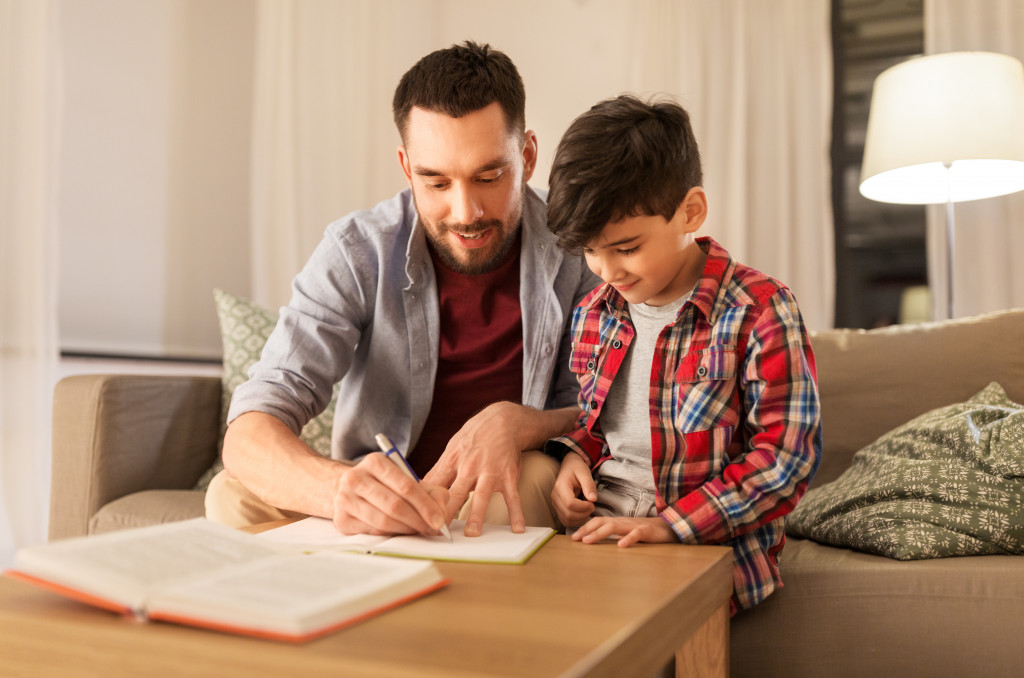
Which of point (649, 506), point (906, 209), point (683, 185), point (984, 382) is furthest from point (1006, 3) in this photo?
point (649, 506)

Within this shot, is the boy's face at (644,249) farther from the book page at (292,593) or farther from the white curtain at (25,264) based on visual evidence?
the white curtain at (25,264)

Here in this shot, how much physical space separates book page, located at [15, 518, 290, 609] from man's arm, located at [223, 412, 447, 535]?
161 mm

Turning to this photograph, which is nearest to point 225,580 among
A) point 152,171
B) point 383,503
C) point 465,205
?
point 383,503

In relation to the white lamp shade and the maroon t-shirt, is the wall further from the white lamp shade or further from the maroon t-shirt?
the white lamp shade

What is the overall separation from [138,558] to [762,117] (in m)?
3.15

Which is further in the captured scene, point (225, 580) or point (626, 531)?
point (626, 531)

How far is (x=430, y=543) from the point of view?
91cm

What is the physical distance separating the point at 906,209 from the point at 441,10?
2.26 m

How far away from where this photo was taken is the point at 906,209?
3373 millimetres

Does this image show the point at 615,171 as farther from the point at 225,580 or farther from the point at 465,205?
the point at 225,580

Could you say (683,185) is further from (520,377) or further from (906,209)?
(906,209)

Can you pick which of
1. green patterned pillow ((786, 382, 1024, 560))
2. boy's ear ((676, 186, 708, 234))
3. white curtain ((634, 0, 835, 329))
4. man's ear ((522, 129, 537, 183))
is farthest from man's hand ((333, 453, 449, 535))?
white curtain ((634, 0, 835, 329))

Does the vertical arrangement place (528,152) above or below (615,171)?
above

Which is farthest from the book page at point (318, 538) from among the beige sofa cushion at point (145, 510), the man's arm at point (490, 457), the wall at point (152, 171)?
the wall at point (152, 171)
